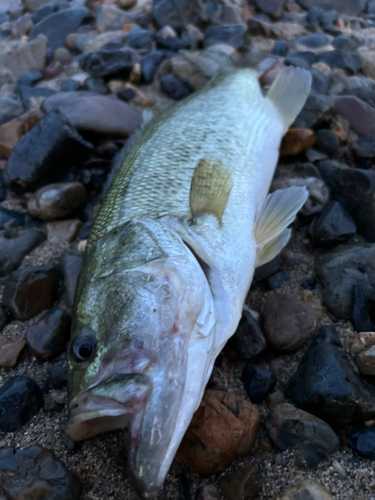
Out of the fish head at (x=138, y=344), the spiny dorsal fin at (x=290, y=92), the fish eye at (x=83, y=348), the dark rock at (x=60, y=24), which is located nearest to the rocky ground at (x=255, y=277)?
the spiny dorsal fin at (x=290, y=92)

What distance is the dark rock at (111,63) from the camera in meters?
4.61

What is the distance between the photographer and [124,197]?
8.62ft

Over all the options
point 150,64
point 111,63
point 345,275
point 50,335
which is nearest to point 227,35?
point 150,64

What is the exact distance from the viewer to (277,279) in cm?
289

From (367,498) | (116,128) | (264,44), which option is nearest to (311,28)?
(264,44)

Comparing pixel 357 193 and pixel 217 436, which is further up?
pixel 357 193

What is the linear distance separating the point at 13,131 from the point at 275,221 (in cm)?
303

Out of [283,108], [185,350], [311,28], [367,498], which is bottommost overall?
[367,498]

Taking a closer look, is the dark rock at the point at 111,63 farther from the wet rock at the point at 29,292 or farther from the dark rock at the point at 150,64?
the wet rock at the point at 29,292

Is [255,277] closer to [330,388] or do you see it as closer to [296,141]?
[330,388]

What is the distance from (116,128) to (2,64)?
286 centimetres

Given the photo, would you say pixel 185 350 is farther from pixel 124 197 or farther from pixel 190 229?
pixel 124 197

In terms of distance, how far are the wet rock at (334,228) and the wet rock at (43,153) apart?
7.88 feet

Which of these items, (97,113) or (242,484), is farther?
(97,113)
